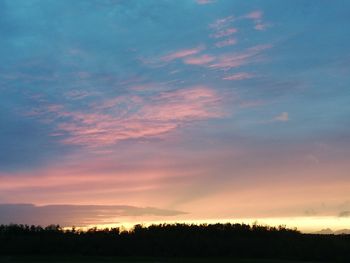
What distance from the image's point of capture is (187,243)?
38750mm

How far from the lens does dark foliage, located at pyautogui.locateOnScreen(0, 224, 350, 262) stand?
124 ft

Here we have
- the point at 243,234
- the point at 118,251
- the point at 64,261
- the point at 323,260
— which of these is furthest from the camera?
the point at 243,234

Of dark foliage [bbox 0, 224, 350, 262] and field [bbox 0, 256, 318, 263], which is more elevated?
dark foliage [bbox 0, 224, 350, 262]

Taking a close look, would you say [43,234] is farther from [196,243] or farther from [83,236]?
[196,243]

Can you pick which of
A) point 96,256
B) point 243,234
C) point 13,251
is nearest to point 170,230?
point 243,234

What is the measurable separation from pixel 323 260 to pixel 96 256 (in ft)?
51.9

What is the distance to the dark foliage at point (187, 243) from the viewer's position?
1484 inches

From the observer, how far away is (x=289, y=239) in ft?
136

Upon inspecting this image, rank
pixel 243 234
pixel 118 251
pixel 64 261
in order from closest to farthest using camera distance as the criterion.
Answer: pixel 64 261 < pixel 118 251 < pixel 243 234

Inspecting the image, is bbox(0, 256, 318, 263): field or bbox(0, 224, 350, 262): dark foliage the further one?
bbox(0, 224, 350, 262): dark foliage

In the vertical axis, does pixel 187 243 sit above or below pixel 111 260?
above

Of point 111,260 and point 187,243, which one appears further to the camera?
point 187,243

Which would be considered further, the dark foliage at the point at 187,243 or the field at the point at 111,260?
the dark foliage at the point at 187,243

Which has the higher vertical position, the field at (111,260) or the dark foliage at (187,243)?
the dark foliage at (187,243)
